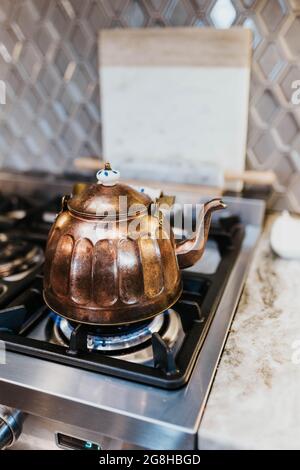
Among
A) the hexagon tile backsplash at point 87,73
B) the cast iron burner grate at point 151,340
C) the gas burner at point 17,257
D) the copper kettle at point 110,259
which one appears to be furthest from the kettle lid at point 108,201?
the hexagon tile backsplash at point 87,73

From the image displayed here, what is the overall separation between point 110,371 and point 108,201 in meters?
0.25

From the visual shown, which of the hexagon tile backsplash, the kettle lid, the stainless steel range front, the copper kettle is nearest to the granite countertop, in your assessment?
the stainless steel range front

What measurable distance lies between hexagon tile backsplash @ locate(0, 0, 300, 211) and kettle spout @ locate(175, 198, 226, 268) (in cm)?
47

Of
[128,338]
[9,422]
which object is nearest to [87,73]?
[128,338]

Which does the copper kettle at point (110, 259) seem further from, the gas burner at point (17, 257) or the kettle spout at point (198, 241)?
the gas burner at point (17, 257)

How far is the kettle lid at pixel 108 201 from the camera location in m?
0.65

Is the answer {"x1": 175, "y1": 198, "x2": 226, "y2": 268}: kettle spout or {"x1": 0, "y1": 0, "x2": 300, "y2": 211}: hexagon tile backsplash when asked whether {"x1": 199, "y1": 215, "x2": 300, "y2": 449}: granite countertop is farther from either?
{"x1": 0, "y1": 0, "x2": 300, "y2": 211}: hexagon tile backsplash

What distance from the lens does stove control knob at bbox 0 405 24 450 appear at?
2.21 ft

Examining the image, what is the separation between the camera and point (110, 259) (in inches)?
25.2

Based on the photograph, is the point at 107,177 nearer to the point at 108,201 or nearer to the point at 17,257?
the point at 108,201

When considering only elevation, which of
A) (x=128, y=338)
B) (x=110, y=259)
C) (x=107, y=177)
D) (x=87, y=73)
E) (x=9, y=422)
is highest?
(x=87, y=73)

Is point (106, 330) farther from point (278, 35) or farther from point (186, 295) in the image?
point (278, 35)

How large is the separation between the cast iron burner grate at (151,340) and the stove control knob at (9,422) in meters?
0.09

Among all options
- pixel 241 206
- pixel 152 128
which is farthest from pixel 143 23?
pixel 241 206
